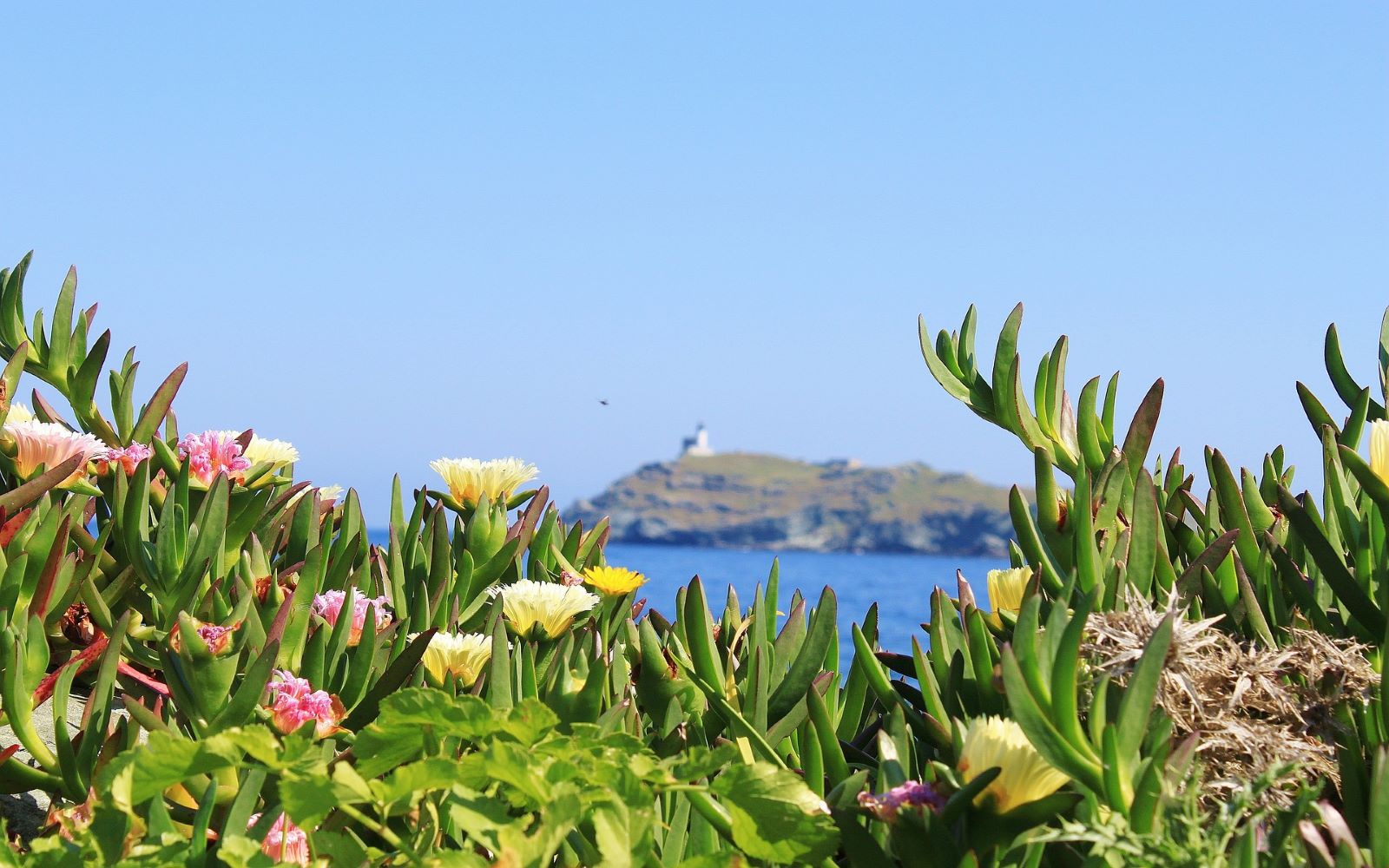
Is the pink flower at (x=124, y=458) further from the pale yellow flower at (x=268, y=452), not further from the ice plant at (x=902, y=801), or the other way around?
the ice plant at (x=902, y=801)

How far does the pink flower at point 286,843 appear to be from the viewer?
4.33 ft

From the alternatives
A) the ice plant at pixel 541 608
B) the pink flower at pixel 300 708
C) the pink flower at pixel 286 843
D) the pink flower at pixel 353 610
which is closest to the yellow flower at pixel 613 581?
Answer: the ice plant at pixel 541 608

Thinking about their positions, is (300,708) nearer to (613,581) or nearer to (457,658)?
(457,658)

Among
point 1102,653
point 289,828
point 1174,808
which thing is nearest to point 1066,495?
point 1102,653

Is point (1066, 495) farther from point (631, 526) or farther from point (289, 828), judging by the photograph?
point (631, 526)

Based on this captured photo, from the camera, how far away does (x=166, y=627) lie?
197 centimetres

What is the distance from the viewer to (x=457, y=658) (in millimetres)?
1630

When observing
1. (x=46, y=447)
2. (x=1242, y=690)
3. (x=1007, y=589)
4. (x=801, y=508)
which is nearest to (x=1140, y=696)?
(x=1242, y=690)

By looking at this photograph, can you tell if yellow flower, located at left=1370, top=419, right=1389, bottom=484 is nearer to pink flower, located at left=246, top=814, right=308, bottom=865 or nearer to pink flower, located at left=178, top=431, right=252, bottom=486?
pink flower, located at left=246, top=814, right=308, bottom=865

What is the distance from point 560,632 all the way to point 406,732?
2.14ft

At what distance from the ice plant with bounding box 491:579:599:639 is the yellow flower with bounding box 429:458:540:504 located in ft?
1.91

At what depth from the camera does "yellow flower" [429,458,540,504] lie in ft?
7.75

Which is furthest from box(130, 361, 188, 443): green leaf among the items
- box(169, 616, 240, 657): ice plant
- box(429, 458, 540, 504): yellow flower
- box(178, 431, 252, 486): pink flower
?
box(169, 616, 240, 657): ice plant

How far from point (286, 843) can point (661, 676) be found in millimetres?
512
